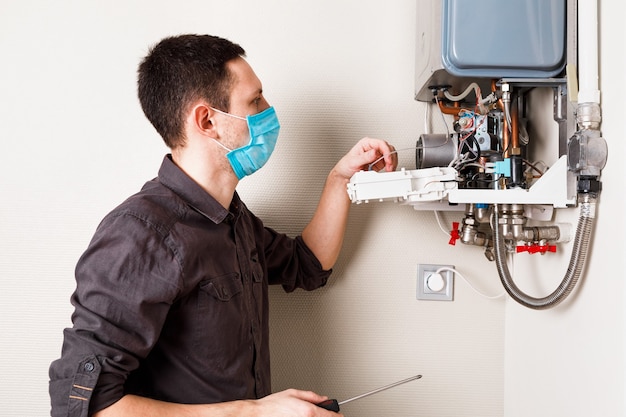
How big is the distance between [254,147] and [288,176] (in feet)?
1.06

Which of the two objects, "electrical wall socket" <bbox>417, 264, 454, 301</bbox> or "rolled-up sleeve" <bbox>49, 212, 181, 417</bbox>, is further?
"electrical wall socket" <bbox>417, 264, 454, 301</bbox>

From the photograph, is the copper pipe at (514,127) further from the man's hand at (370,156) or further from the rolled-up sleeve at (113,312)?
the rolled-up sleeve at (113,312)

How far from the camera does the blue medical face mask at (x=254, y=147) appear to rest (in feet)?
3.87

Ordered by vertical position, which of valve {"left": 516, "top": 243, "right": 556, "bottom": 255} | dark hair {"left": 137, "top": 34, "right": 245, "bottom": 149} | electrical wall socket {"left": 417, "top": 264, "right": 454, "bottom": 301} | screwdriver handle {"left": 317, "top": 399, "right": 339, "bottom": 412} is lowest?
screwdriver handle {"left": 317, "top": 399, "right": 339, "bottom": 412}

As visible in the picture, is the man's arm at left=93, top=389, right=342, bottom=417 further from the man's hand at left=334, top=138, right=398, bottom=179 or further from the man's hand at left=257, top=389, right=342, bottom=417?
the man's hand at left=334, top=138, right=398, bottom=179

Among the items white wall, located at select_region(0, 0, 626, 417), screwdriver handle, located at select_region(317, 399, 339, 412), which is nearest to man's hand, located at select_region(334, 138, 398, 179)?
white wall, located at select_region(0, 0, 626, 417)

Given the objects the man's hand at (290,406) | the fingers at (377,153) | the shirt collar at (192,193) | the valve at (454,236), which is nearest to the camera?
the man's hand at (290,406)

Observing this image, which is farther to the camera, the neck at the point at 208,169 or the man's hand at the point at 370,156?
the man's hand at the point at 370,156

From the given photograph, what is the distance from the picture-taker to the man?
0.95 meters

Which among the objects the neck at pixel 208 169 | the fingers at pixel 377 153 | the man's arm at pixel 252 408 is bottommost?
the man's arm at pixel 252 408

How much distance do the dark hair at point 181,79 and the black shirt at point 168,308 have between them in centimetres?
10

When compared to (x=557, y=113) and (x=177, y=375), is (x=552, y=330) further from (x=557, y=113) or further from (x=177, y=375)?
(x=177, y=375)

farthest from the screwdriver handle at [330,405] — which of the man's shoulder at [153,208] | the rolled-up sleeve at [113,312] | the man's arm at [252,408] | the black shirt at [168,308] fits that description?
the man's shoulder at [153,208]

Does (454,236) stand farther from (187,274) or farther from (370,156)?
(187,274)
